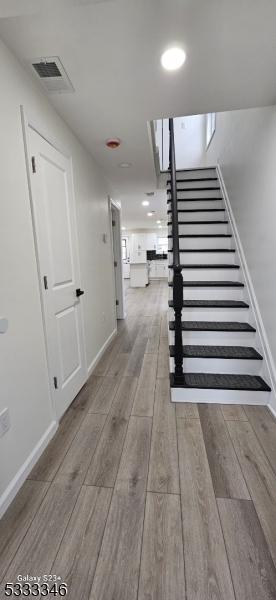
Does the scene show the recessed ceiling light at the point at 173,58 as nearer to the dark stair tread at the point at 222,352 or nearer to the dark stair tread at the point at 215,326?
the dark stair tread at the point at 215,326

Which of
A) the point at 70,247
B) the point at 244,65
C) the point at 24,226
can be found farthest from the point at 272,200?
the point at 24,226

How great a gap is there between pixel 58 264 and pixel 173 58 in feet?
4.58

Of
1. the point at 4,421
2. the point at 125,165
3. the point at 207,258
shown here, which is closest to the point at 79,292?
the point at 4,421

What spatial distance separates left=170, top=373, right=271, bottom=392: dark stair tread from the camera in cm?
198

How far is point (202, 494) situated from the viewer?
1.29 m

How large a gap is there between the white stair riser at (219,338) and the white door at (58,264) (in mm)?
1027

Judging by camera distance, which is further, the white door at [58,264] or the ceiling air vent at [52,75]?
the white door at [58,264]

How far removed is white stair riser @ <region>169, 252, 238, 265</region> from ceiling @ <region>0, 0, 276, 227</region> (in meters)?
1.34

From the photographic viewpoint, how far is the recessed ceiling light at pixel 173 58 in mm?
1343

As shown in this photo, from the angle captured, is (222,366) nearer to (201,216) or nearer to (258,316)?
(258,316)

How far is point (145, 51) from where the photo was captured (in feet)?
4.41

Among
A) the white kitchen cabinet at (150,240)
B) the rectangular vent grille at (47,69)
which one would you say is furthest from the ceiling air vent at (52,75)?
the white kitchen cabinet at (150,240)

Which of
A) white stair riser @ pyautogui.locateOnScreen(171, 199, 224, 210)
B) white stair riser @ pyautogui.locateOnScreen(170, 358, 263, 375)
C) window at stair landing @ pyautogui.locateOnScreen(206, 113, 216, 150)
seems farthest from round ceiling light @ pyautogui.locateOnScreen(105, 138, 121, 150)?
window at stair landing @ pyautogui.locateOnScreen(206, 113, 216, 150)

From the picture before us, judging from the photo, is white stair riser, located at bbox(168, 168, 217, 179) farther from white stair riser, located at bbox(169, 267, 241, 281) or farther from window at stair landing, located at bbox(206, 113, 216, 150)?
white stair riser, located at bbox(169, 267, 241, 281)
